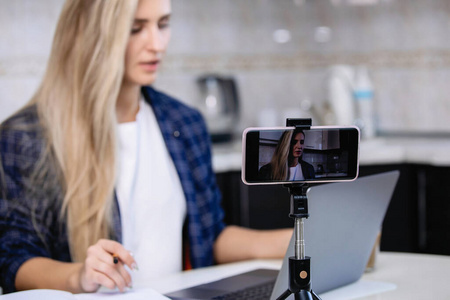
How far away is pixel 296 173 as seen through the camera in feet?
2.76

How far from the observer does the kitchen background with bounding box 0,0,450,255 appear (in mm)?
2660

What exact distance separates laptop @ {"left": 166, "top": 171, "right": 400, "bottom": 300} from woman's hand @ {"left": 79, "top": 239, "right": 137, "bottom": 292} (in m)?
0.08

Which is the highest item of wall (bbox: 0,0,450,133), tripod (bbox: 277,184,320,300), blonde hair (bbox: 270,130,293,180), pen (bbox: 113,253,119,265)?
wall (bbox: 0,0,450,133)

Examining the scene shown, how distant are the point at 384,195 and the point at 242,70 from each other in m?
2.12

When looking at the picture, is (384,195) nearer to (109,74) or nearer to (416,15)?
(109,74)

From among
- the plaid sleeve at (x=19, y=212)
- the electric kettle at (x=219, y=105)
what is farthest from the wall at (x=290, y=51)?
the plaid sleeve at (x=19, y=212)

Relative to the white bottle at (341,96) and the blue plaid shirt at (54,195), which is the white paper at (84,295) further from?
the white bottle at (341,96)

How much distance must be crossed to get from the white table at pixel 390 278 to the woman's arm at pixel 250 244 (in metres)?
0.04

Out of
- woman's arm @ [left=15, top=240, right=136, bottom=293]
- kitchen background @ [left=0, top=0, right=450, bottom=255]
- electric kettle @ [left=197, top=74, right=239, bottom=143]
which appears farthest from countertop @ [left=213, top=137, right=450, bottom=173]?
woman's arm @ [left=15, top=240, right=136, bottom=293]

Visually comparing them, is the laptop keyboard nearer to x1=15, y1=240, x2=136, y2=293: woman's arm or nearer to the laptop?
the laptop

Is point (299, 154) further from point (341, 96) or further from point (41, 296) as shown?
point (341, 96)

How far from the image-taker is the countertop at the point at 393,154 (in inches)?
99.2

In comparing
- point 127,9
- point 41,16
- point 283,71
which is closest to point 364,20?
point 283,71

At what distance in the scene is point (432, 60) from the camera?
2979 millimetres
